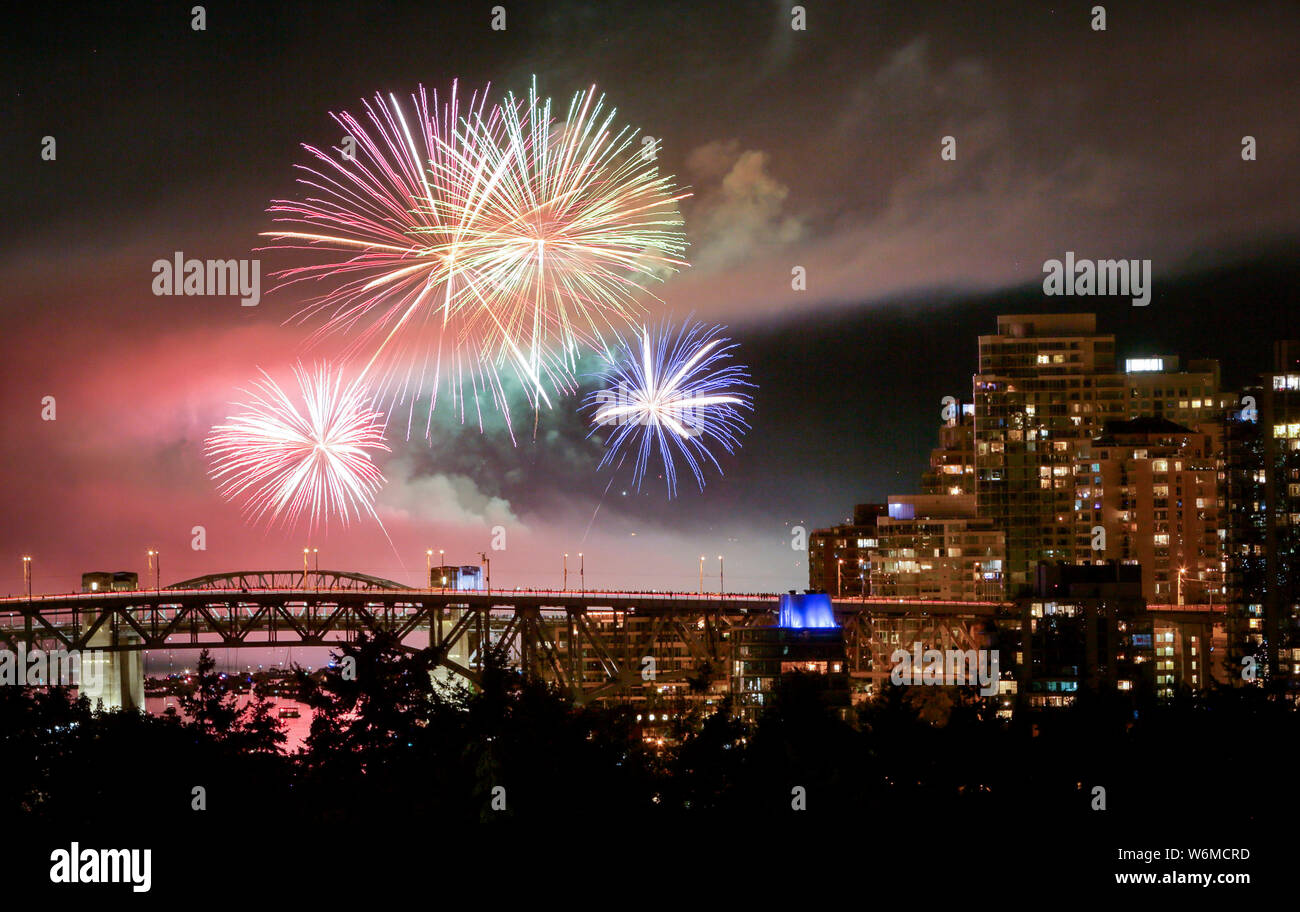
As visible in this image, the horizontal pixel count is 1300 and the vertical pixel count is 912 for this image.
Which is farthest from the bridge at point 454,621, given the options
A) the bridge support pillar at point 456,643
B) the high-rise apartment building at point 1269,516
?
the high-rise apartment building at point 1269,516

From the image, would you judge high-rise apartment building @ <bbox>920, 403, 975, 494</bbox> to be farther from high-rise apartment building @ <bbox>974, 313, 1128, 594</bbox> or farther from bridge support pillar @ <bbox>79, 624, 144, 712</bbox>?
bridge support pillar @ <bbox>79, 624, 144, 712</bbox>

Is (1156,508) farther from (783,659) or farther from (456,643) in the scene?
(456,643)

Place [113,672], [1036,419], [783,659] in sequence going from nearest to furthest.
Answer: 1. [783,659]
2. [113,672]
3. [1036,419]

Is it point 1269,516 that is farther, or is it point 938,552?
point 938,552

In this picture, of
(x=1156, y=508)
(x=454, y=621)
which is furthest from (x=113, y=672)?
(x=1156, y=508)

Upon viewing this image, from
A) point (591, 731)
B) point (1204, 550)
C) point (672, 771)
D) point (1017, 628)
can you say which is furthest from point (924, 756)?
point (1204, 550)
